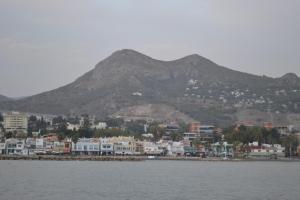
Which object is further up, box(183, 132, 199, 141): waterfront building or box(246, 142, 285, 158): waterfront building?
box(183, 132, 199, 141): waterfront building

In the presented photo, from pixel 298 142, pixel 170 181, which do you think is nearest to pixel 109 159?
pixel 298 142

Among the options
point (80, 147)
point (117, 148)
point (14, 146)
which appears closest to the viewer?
point (14, 146)

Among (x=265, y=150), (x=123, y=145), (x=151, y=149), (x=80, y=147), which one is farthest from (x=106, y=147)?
(x=265, y=150)

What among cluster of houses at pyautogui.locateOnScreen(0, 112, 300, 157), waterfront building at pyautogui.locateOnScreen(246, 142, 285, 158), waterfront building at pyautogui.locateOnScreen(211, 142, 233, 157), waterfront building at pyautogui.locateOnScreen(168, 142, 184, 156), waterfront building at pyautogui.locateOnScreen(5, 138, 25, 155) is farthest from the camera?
waterfront building at pyautogui.locateOnScreen(168, 142, 184, 156)

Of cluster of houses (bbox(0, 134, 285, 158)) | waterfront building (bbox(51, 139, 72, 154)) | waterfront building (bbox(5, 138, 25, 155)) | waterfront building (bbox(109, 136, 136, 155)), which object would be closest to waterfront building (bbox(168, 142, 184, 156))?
cluster of houses (bbox(0, 134, 285, 158))

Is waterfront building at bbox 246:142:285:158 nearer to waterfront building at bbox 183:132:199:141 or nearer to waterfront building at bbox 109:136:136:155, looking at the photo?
waterfront building at bbox 109:136:136:155

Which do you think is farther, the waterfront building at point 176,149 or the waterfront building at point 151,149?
the waterfront building at point 176,149

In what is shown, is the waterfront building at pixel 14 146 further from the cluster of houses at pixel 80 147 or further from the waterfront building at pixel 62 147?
the waterfront building at pixel 62 147

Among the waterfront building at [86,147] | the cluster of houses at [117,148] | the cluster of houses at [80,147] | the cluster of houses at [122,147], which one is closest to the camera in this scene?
the cluster of houses at [80,147]

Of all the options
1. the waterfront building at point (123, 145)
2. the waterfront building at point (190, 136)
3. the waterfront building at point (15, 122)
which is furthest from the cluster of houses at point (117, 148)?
the waterfront building at point (15, 122)

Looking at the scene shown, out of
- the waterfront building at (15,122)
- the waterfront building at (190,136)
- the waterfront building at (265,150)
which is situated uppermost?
the waterfront building at (15,122)

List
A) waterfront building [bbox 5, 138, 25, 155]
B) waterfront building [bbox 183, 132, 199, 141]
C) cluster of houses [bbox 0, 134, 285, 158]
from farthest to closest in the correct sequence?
waterfront building [bbox 183, 132, 199, 141]
cluster of houses [bbox 0, 134, 285, 158]
waterfront building [bbox 5, 138, 25, 155]

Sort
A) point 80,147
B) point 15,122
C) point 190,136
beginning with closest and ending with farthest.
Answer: point 80,147, point 190,136, point 15,122

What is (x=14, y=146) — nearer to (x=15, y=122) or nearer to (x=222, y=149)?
(x=222, y=149)
